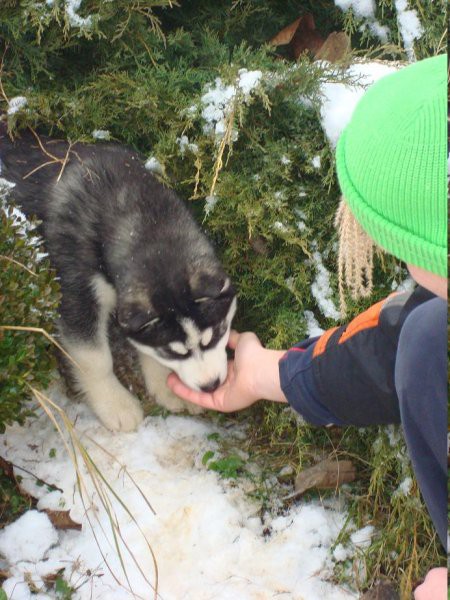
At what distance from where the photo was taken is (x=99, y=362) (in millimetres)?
3709

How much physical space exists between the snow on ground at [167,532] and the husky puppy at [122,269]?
0.32 metres

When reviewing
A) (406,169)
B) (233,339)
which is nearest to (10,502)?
(233,339)

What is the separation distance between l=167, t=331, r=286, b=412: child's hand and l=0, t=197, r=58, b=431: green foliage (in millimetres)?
853

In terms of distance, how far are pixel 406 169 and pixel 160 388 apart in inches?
92.5

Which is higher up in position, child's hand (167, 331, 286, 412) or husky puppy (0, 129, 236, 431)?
husky puppy (0, 129, 236, 431)

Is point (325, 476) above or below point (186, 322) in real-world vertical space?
below

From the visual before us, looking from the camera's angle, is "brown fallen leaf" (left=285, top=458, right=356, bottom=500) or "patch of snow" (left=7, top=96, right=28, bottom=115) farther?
"patch of snow" (left=7, top=96, right=28, bottom=115)

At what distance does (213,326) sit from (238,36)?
5.70 feet

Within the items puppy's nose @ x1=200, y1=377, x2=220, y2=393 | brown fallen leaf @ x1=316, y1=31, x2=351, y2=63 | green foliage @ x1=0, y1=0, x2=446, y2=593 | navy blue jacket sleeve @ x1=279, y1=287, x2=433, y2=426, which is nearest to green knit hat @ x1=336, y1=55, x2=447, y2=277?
navy blue jacket sleeve @ x1=279, y1=287, x2=433, y2=426

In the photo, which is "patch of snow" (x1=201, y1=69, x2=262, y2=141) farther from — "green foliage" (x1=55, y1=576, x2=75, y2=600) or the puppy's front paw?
"green foliage" (x1=55, y1=576, x2=75, y2=600)

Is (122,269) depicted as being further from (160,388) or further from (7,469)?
(7,469)

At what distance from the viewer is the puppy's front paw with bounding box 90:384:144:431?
3688mm

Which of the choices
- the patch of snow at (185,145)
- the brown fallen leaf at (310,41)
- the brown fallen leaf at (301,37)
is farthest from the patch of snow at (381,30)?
the patch of snow at (185,145)

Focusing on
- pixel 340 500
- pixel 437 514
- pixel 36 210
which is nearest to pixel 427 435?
pixel 437 514
